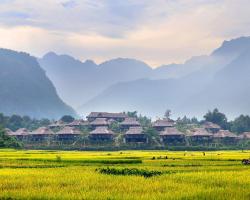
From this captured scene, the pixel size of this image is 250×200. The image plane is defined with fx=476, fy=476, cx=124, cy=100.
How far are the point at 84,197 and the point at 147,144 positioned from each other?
58599mm

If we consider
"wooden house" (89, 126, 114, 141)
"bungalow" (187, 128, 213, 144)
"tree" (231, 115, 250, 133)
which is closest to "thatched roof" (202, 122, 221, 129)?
"tree" (231, 115, 250, 133)

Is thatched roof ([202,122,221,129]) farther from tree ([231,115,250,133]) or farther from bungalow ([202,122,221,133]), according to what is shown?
tree ([231,115,250,133])

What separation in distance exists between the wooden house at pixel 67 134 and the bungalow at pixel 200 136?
1790cm

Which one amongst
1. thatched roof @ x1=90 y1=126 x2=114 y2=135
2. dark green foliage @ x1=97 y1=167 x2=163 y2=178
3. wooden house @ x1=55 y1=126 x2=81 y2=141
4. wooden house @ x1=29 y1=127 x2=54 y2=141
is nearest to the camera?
dark green foliage @ x1=97 y1=167 x2=163 y2=178

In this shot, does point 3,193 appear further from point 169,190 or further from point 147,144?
point 147,144

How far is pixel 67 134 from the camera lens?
74.8 meters

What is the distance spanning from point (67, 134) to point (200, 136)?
2090 cm

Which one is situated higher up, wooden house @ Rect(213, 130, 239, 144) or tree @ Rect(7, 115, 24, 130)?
tree @ Rect(7, 115, 24, 130)

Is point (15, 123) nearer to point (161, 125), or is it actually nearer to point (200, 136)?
point (161, 125)

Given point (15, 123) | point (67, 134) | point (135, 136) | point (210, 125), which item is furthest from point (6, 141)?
point (210, 125)

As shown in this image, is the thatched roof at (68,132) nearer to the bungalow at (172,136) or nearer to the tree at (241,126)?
the bungalow at (172,136)

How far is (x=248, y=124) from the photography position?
93.6 m

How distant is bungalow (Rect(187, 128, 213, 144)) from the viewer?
73.9m

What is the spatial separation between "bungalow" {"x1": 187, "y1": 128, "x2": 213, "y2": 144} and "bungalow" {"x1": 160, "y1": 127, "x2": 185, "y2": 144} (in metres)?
2.21
